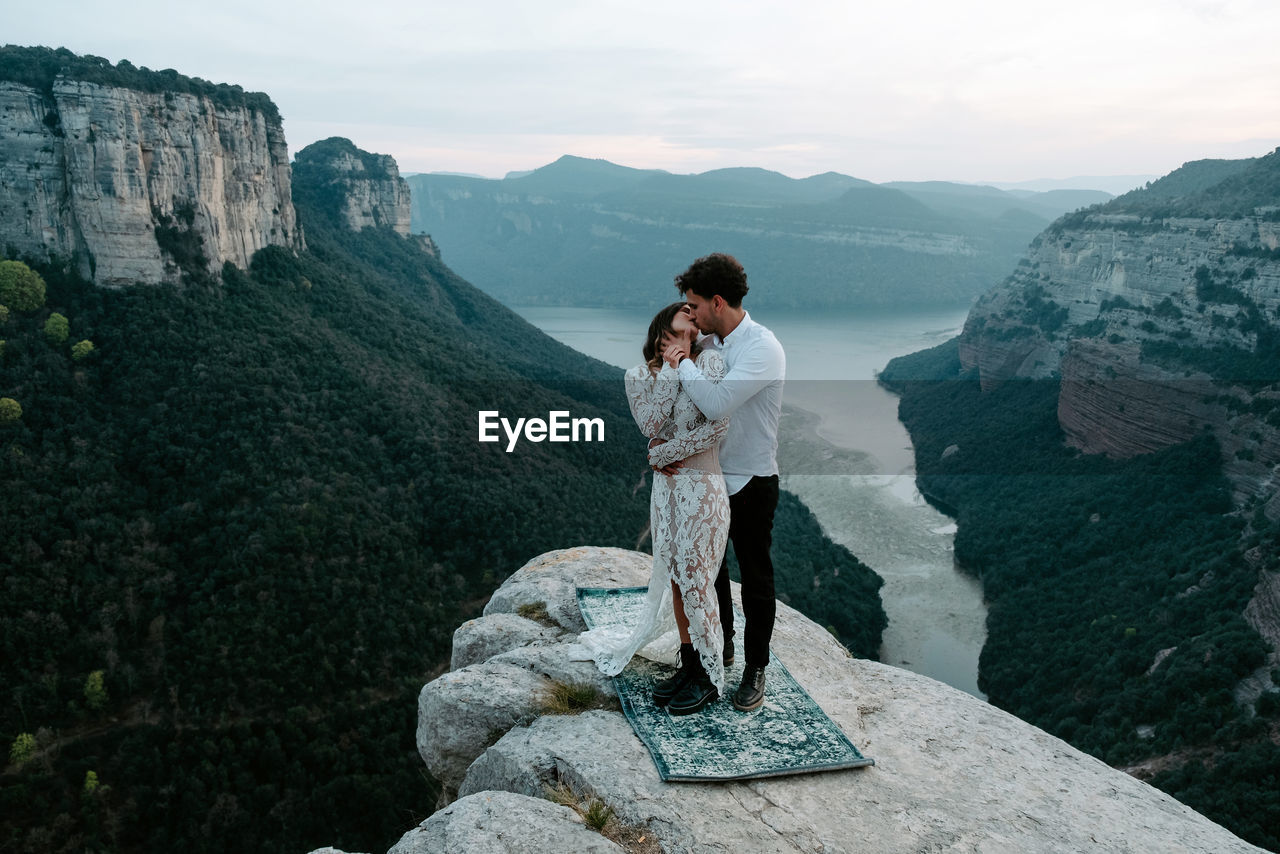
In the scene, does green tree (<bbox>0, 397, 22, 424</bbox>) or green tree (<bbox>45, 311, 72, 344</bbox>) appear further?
green tree (<bbox>45, 311, 72, 344</bbox>)

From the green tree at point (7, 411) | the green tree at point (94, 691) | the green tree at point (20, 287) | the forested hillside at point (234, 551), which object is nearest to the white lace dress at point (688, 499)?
the forested hillside at point (234, 551)

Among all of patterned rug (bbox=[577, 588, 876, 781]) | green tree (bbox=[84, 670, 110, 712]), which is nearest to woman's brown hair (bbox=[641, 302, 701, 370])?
patterned rug (bbox=[577, 588, 876, 781])

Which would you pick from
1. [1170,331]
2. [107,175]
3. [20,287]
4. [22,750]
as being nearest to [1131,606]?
[1170,331]

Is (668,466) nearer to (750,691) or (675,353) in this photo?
(675,353)

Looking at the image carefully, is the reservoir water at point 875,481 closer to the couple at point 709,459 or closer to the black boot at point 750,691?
the black boot at point 750,691

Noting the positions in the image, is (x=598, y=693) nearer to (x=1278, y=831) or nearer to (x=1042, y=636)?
(x=1278, y=831)

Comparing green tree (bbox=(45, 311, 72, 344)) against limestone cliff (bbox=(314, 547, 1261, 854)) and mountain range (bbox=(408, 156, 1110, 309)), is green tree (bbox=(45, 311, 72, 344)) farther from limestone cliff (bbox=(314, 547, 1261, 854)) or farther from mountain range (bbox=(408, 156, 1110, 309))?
mountain range (bbox=(408, 156, 1110, 309))
